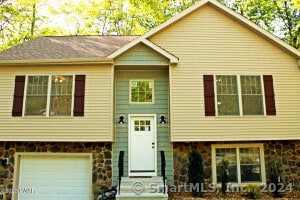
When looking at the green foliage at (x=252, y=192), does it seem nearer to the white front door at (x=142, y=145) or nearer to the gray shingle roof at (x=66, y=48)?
the white front door at (x=142, y=145)

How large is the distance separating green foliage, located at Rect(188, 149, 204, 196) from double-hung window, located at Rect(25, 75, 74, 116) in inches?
182

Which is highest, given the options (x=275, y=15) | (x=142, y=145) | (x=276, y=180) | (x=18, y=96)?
(x=275, y=15)

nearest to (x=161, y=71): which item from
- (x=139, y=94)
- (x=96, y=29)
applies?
(x=139, y=94)

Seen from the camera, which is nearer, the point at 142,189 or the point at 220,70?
the point at 142,189

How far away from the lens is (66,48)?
1036 cm

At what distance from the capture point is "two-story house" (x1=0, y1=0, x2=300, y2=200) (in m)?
8.77

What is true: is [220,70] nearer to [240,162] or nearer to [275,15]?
[240,162]

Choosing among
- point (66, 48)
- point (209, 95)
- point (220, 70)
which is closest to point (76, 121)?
point (66, 48)

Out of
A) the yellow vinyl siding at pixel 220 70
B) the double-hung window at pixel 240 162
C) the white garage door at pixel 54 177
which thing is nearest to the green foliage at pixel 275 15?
the yellow vinyl siding at pixel 220 70

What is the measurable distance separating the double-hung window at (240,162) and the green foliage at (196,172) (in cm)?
101

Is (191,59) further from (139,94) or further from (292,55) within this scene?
(292,55)

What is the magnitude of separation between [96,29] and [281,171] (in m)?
15.5

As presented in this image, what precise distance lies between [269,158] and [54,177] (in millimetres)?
7874

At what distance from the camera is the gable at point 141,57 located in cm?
910
